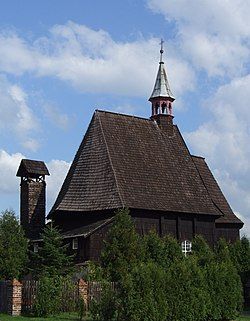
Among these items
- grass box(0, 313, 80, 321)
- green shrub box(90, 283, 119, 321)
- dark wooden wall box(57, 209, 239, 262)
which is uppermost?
dark wooden wall box(57, 209, 239, 262)

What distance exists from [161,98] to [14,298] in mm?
27559

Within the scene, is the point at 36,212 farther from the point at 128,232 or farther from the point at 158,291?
the point at 158,291

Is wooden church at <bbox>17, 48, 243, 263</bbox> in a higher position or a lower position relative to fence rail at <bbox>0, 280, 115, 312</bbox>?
higher

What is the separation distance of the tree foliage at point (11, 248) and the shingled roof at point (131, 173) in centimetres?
295

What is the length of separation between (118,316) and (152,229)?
1860 centimetres

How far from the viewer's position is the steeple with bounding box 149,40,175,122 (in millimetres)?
51250

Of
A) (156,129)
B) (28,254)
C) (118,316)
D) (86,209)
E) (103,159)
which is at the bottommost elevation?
(118,316)

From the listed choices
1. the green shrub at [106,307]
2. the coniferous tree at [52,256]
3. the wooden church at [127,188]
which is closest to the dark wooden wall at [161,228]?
the wooden church at [127,188]

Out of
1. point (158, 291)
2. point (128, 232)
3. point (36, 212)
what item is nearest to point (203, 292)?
point (158, 291)

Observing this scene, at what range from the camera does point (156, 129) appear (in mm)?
49562

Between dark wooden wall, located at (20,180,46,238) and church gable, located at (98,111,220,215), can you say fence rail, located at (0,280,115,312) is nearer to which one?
church gable, located at (98,111,220,215)

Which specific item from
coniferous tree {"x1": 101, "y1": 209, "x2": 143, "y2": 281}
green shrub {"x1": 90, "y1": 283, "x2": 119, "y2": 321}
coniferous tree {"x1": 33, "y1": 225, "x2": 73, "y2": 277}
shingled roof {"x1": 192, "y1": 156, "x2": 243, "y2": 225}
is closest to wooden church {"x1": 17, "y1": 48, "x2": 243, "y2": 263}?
shingled roof {"x1": 192, "y1": 156, "x2": 243, "y2": 225}

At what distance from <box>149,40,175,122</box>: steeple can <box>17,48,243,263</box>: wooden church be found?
0.08m

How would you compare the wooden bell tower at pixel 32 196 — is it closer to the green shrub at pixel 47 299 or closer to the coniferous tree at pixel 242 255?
the coniferous tree at pixel 242 255
